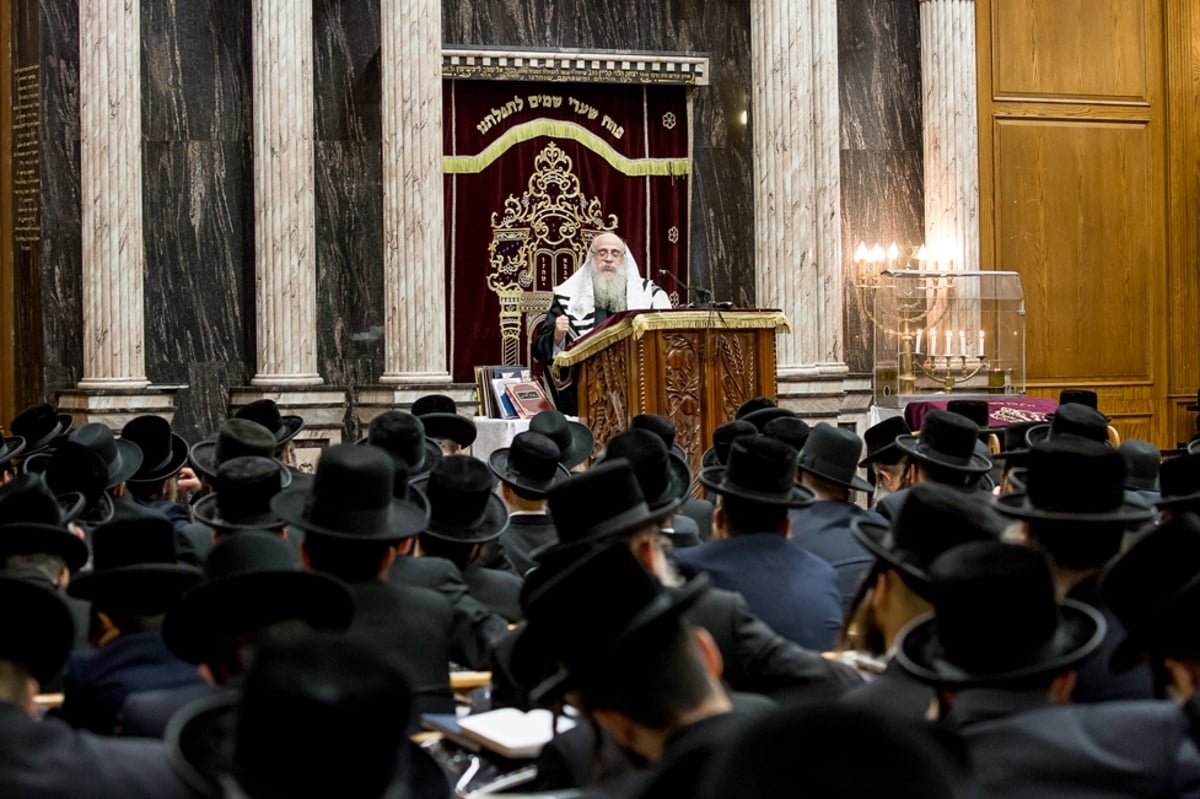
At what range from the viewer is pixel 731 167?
1415cm

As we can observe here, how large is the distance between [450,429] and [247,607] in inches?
212

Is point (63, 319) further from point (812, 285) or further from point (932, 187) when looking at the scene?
point (932, 187)

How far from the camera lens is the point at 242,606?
9.97 feet

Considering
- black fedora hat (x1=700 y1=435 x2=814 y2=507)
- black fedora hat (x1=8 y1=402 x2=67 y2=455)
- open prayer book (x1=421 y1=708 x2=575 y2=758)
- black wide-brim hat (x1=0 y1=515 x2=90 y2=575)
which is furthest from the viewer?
black fedora hat (x1=8 y1=402 x2=67 y2=455)

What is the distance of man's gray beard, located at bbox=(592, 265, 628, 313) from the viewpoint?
12125 millimetres

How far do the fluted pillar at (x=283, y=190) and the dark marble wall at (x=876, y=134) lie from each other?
188 inches

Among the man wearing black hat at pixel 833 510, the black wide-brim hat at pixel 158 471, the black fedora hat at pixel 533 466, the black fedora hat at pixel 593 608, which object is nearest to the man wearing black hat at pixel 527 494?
the black fedora hat at pixel 533 466

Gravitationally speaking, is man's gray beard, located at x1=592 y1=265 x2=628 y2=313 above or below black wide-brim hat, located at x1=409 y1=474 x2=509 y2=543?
above

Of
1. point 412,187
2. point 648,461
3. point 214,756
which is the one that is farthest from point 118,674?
point 412,187

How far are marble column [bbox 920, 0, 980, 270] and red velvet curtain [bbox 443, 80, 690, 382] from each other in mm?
2248

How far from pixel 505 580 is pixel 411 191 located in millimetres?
7823

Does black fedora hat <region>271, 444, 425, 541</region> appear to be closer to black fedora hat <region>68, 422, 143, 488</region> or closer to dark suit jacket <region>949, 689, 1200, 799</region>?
dark suit jacket <region>949, 689, 1200, 799</region>

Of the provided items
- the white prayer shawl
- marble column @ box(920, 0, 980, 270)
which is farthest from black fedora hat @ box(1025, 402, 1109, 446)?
marble column @ box(920, 0, 980, 270)

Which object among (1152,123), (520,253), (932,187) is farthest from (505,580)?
(1152,123)
